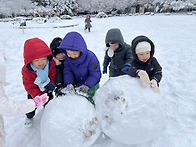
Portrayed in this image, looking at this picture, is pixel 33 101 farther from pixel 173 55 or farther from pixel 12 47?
pixel 12 47

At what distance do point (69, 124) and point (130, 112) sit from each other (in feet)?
2.04

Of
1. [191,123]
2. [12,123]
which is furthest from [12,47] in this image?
[191,123]

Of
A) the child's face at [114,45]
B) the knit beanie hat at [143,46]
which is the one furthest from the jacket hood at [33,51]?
the knit beanie hat at [143,46]

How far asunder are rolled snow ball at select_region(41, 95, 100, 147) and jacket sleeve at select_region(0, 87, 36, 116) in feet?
0.75

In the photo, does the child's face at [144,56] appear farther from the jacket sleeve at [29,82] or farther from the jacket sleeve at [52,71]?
the jacket sleeve at [29,82]

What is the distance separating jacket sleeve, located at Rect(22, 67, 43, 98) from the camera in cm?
194

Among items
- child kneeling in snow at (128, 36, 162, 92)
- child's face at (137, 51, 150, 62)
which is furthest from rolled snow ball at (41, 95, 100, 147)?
child's face at (137, 51, 150, 62)

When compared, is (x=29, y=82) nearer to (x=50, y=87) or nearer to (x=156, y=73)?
(x=50, y=87)

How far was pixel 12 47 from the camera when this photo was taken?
7.13 m

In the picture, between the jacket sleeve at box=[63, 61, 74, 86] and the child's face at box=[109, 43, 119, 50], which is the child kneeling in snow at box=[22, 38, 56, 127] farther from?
the child's face at box=[109, 43, 119, 50]

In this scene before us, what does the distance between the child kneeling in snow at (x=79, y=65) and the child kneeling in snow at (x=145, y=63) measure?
21.4 inches

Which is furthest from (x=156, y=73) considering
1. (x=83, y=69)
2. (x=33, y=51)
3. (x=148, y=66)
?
(x=33, y=51)

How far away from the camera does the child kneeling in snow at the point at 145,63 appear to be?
1582mm

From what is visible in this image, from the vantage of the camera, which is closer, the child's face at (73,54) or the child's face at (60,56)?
the child's face at (73,54)
